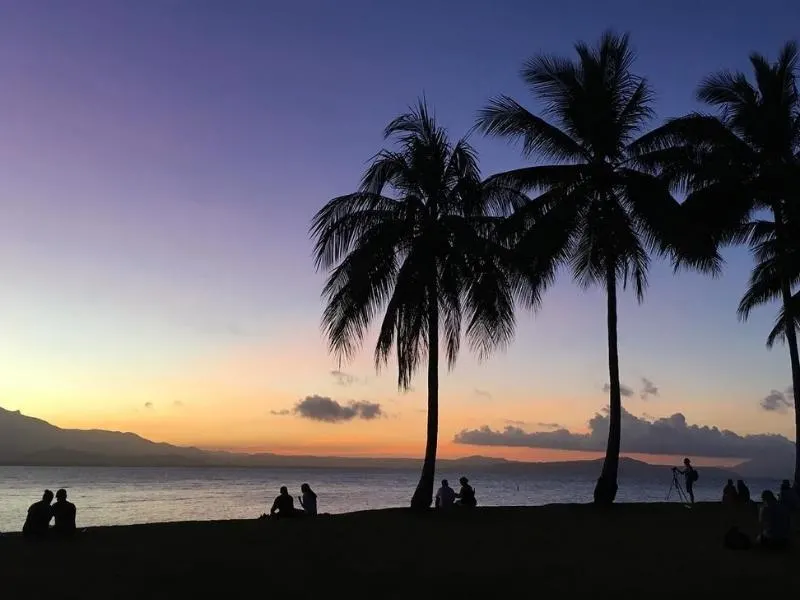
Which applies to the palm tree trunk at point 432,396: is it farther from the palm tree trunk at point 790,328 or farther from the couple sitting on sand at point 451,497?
the palm tree trunk at point 790,328

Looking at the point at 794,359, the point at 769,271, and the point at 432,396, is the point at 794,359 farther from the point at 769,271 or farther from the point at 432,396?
the point at 432,396

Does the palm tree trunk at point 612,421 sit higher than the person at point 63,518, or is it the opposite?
the palm tree trunk at point 612,421

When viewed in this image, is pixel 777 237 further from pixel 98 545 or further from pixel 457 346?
pixel 98 545

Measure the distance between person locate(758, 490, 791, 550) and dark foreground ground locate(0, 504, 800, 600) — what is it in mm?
336

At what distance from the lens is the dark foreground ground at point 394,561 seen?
1291 centimetres

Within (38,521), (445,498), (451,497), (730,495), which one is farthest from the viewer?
(730,495)

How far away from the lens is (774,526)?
1550cm

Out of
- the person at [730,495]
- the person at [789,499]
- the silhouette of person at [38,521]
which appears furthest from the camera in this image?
the person at [730,495]

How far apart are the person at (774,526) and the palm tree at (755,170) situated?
1118 centimetres

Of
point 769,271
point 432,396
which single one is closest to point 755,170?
point 769,271

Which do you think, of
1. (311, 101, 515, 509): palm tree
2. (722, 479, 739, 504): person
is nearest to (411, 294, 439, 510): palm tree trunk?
(311, 101, 515, 509): palm tree

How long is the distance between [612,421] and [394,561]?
9.70 meters

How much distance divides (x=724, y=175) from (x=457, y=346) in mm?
10824

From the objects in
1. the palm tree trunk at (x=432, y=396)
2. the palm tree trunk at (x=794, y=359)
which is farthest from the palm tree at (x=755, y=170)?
the palm tree trunk at (x=432, y=396)
